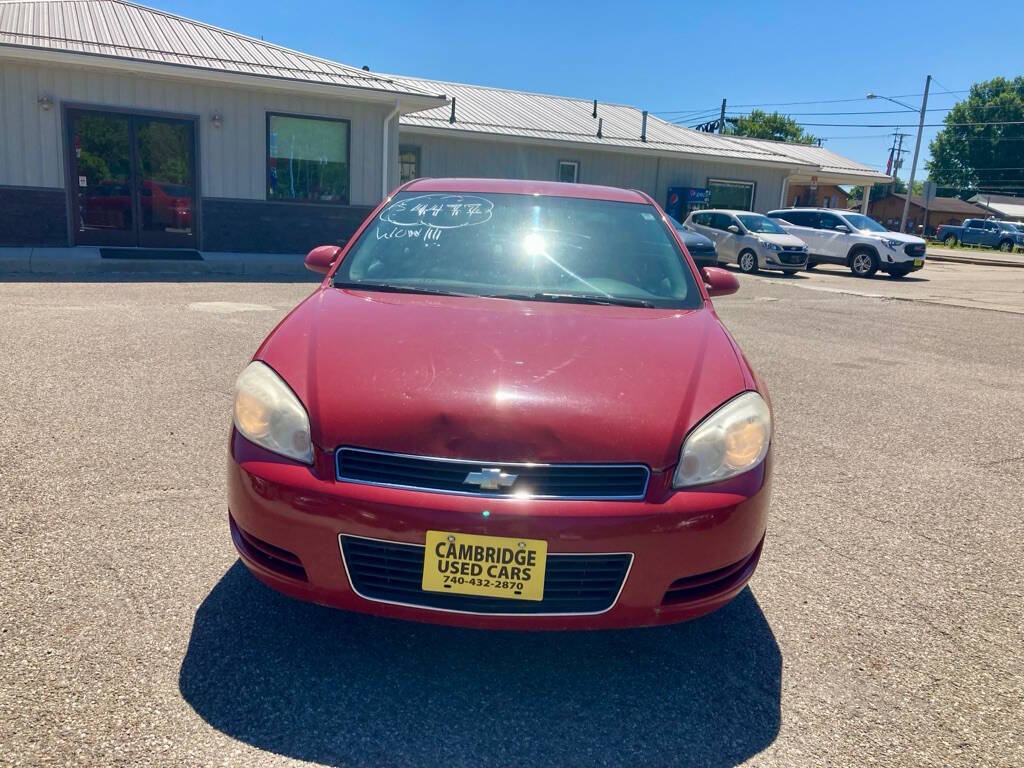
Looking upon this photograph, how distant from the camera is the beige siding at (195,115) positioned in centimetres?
1293

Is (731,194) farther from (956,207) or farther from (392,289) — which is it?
(956,207)

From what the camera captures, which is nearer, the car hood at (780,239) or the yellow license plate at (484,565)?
the yellow license plate at (484,565)

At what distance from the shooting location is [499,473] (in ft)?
7.24

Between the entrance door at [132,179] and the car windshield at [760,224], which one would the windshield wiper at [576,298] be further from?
the car windshield at [760,224]

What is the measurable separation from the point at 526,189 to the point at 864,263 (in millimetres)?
18196

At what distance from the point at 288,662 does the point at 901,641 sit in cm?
205

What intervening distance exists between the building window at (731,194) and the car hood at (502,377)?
81.3 ft

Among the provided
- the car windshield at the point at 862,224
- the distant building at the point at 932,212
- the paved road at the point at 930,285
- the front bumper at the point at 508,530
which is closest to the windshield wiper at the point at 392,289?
the front bumper at the point at 508,530

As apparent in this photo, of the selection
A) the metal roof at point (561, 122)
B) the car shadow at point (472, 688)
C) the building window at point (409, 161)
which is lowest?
the car shadow at point (472, 688)

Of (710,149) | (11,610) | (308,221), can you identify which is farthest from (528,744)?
(710,149)

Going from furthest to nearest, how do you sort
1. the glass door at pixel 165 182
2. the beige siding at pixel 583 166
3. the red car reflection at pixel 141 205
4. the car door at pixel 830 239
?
the beige siding at pixel 583 166
the car door at pixel 830 239
the glass door at pixel 165 182
the red car reflection at pixel 141 205

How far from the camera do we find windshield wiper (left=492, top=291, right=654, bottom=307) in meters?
3.21

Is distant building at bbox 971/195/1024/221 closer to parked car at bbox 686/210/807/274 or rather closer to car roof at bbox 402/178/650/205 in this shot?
parked car at bbox 686/210/807/274

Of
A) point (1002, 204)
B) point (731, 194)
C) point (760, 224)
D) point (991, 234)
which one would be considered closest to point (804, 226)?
point (760, 224)
